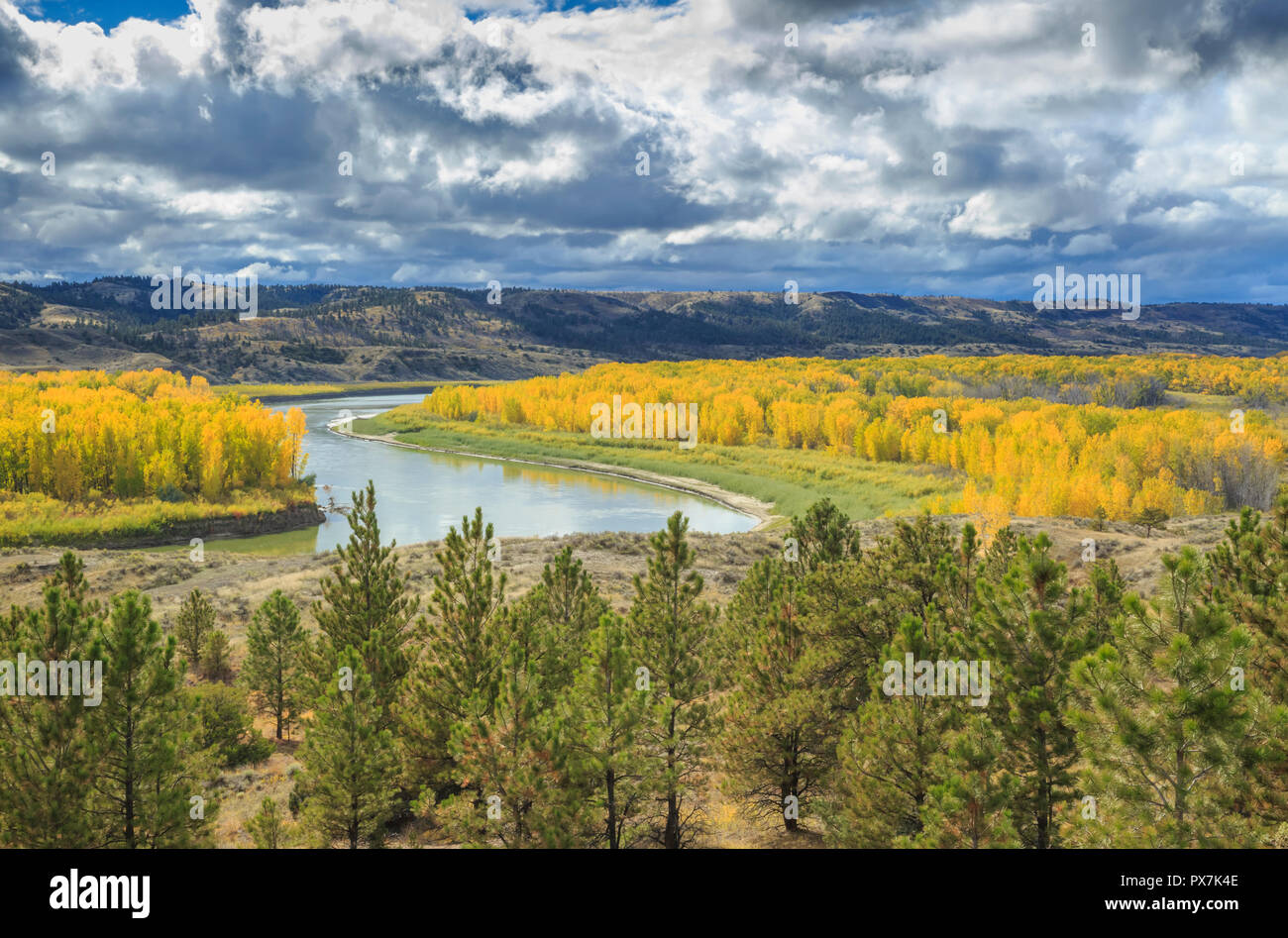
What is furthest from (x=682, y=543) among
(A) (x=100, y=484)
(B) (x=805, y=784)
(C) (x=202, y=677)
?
(A) (x=100, y=484)

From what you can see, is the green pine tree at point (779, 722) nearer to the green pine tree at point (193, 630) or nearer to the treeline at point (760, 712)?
the treeline at point (760, 712)

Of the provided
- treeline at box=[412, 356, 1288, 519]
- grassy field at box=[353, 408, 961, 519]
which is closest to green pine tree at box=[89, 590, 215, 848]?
grassy field at box=[353, 408, 961, 519]

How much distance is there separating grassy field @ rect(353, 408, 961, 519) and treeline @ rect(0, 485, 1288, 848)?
166 feet

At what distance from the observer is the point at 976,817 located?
11789 millimetres

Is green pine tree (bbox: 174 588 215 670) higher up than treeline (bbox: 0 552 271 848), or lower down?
lower down

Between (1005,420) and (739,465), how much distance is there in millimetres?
33840

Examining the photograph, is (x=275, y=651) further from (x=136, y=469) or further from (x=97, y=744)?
(x=136, y=469)

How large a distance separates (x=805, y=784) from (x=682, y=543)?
6.27 metres

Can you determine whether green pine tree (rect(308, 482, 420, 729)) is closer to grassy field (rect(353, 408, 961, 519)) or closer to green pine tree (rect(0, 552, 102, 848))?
green pine tree (rect(0, 552, 102, 848))

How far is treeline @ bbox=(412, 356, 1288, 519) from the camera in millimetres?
68750

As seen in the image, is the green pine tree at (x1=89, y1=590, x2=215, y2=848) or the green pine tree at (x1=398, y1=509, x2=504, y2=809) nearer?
the green pine tree at (x1=89, y1=590, x2=215, y2=848)

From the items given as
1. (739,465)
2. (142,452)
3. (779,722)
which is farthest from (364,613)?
(739,465)

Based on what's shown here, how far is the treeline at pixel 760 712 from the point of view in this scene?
1058cm
